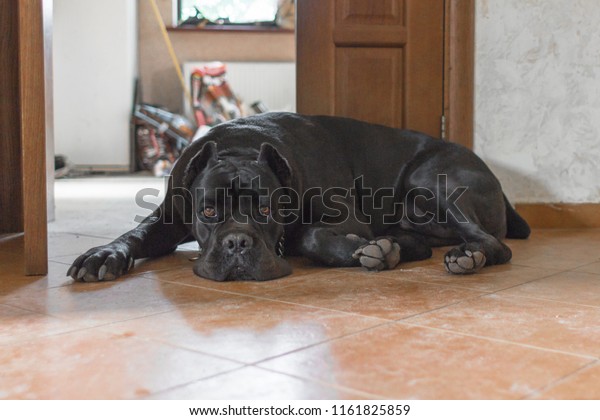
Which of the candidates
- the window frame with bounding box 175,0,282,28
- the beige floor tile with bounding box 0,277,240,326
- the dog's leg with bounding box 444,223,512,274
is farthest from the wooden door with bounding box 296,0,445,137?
the window frame with bounding box 175,0,282,28

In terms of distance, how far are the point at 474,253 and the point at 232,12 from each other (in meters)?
6.71

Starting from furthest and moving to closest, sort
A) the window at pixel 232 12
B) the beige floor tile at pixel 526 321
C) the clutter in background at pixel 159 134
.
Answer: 1. the window at pixel 232 12
2. the clutter in background at pixel 159 134
3. the beige floor tile at pixel 526 321

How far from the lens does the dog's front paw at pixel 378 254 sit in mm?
2393

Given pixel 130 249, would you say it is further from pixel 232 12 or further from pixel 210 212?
pixel 232 12

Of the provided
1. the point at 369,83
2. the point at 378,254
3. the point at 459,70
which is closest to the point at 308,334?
the point at 378,254

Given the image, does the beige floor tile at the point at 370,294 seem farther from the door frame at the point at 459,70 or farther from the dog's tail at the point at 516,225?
the door frame at the point at 459,70

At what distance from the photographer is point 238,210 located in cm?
237

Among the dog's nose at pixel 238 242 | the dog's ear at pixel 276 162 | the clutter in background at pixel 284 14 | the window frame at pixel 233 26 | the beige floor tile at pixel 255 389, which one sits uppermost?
the clutter in background at pixel 284 14

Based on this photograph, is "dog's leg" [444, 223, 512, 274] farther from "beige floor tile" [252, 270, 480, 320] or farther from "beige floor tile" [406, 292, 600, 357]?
"beige floor tile" [406, 292, 600, 357]

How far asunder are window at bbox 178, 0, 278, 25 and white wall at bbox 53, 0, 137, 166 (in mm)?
616

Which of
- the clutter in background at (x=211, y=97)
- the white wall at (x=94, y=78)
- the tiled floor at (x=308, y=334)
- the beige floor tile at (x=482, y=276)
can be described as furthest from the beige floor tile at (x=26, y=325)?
the white wall at (x=94, y=78)

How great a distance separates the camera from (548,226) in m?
3.61

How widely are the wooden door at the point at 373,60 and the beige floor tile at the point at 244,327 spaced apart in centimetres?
167

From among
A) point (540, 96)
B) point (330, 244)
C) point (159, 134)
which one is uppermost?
point (540, 96)
